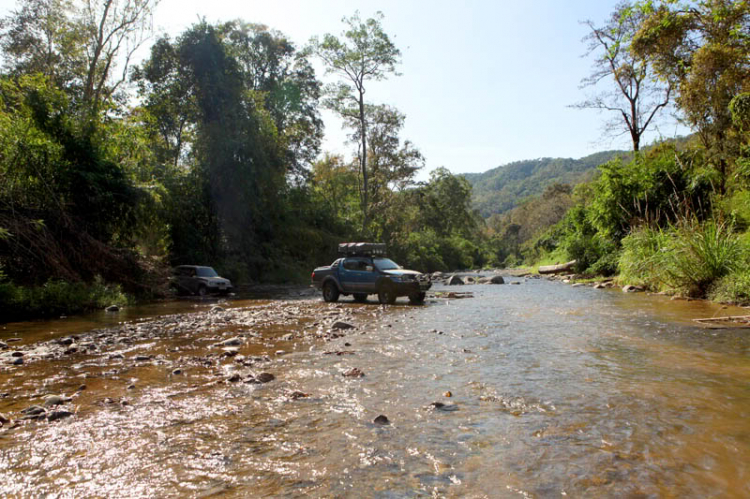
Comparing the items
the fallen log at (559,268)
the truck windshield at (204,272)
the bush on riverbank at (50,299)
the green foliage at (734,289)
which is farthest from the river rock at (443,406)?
the fallen log at (559,268)

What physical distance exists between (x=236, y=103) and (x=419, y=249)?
2493 centimetres

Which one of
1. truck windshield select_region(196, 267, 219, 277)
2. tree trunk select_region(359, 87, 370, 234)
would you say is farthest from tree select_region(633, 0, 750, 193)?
tree trunk select_region(359, 87, 370, 234)

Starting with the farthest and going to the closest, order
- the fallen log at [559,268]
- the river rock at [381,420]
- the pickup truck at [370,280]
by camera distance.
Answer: the fallen log at [559,268] < the pickup truck at [370,280] < the river rock at [381,420]

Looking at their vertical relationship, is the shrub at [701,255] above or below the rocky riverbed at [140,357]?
above

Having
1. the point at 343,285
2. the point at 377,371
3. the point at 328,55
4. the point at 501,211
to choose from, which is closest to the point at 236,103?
the point at 328,55

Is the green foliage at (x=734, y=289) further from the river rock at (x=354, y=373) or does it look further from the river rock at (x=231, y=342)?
the river rock at (x=231, y=342)

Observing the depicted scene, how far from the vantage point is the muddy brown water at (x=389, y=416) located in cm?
316

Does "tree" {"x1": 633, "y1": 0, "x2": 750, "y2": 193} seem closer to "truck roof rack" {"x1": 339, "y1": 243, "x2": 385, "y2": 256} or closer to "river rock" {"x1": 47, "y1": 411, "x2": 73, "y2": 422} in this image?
"truck roof rack" {"x1": 339, "y1": 243, "x2": 385, "y2": 256}

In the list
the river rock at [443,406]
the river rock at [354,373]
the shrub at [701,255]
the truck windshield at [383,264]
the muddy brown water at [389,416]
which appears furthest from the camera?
the truck windshield at [383,264]

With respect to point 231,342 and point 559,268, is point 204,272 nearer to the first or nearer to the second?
point 231,342

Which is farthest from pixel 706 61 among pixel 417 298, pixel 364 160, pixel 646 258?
pixel 364 160

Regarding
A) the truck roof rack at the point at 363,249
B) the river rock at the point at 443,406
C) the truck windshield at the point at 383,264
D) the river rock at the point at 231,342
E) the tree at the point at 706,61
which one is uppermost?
the tree at the point at 706,61

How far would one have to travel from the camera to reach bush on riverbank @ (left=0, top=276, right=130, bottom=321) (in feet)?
40.1

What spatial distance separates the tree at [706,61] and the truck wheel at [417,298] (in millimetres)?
11669
